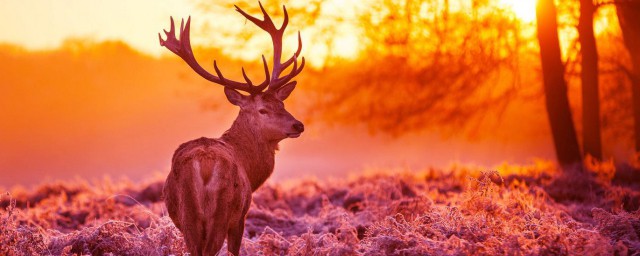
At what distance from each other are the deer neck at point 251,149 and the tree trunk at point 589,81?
410 inches

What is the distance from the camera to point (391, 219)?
833 cm

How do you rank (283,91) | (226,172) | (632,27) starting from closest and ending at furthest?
(226,172), (283,91), (632,27)

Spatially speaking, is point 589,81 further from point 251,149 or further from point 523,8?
point 251,149

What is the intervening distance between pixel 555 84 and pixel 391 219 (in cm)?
967

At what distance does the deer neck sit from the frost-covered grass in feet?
2.05

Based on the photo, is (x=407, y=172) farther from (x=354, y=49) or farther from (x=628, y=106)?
(x=628, y=106)

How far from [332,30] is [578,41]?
5.18 meters

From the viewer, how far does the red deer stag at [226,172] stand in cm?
675

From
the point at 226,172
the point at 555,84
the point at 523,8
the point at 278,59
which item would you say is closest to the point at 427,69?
the point at 523,8

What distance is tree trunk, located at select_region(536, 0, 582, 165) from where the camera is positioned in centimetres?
1688

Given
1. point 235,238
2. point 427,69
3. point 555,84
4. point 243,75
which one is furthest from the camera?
point 427,69

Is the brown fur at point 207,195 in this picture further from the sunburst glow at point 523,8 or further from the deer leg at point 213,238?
the sunburst glow at point 523,8

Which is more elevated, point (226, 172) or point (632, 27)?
point (632, 27)

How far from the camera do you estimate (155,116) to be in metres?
60.2
